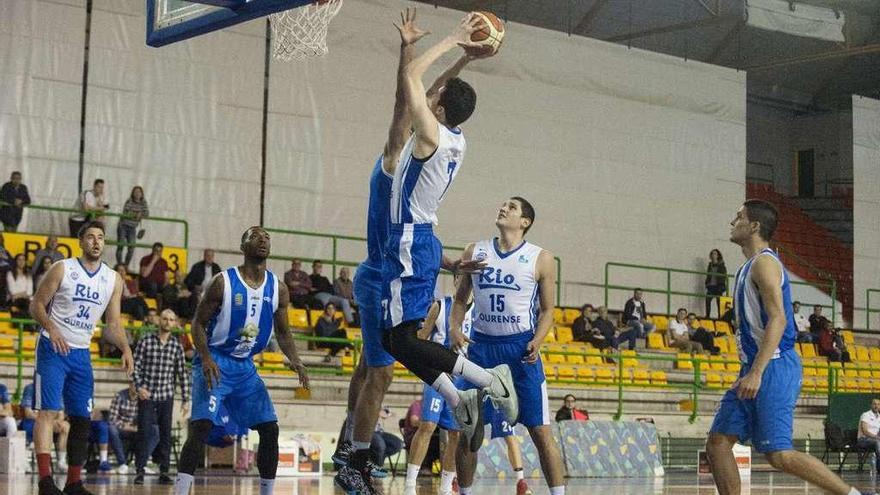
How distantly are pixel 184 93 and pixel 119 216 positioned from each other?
128 inches

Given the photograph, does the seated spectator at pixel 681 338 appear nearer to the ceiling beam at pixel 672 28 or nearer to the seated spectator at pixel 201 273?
the ceiling beam at pixel 672 28

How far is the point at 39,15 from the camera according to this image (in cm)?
2216

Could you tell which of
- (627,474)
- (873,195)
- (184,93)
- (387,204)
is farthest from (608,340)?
(387,204)

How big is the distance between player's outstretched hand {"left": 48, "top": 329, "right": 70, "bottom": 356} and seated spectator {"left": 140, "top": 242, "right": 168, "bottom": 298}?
34.1 ft

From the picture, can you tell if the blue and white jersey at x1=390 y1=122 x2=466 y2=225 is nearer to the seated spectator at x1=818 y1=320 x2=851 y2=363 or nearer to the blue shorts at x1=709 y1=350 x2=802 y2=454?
the blue shorts at x1=709 y1=350 x2=802 y2=454

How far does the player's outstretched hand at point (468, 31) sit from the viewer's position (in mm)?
7561

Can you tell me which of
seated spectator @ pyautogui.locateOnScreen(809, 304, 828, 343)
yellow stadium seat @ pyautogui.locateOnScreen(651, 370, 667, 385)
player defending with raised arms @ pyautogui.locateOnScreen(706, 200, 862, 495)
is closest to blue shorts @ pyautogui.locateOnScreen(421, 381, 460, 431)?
player defending with raised arms @ pyautogui.locateOnScreen(706, 200, 862, 495)

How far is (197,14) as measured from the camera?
10359 mm

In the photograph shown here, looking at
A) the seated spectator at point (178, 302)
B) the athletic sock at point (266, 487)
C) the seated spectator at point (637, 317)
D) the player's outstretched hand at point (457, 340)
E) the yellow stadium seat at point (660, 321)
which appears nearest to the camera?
the athletic sock at point (266, 487)

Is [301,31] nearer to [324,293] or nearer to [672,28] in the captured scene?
[324,293]

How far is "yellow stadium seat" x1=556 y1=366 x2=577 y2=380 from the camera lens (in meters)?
22.1

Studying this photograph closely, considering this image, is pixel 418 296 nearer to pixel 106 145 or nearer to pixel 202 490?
pixel 202 490

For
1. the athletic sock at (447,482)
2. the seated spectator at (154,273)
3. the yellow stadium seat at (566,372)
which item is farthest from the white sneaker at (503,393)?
the yellow stadium seat at (566,372)

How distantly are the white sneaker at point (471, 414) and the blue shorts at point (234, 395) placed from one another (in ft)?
4.94
